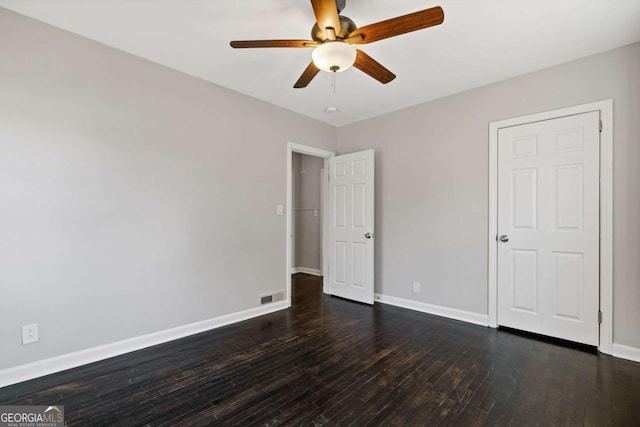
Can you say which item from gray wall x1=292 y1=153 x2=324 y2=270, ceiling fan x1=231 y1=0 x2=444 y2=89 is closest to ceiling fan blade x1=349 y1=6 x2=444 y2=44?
ceiling fan x1=231 y1=0 x2=444 y2=89

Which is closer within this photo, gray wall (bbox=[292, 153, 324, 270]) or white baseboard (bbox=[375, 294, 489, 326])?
white baseboard (bbox=[375, 294, 489, 326])

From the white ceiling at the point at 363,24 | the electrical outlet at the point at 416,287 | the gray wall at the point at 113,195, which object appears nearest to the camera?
the white ceiling at the point at 363,24

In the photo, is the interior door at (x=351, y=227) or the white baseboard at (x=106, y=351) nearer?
the white baseboard at (x=106, y=351)

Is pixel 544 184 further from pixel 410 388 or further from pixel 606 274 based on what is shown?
pixel 410 388

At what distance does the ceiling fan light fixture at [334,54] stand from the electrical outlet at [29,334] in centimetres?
277

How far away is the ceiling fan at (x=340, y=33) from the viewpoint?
1.66 meters

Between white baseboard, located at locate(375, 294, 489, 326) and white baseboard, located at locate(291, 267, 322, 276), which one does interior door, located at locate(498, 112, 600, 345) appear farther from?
white baseboard, located at locate(291, 267, 322, 276)

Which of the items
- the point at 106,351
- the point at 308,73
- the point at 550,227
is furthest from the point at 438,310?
the point at 106,351

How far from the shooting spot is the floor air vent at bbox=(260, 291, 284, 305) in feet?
11.9

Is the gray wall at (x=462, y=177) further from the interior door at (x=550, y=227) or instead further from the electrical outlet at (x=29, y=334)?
the electrical outlet at (x=29, y=334)

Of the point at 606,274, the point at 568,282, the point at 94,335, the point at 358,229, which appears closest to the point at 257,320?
the point at 94,335

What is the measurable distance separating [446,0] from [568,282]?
104 inches

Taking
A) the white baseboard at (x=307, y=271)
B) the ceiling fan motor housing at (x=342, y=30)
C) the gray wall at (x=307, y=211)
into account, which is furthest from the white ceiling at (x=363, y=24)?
the white baseboard at (x=307, y=271)

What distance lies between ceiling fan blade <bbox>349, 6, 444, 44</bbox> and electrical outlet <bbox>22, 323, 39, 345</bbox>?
3.02 meters
